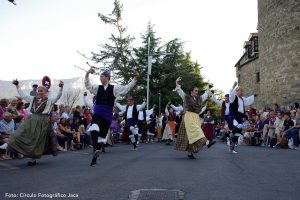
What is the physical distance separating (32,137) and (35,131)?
6.1 inches

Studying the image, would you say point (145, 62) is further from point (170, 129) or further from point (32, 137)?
point (32, 137)

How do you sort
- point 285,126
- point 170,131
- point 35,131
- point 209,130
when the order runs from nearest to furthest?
point 35,131 → point 285,126 → point 209,130 → point 170,131

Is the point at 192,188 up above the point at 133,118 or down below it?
below

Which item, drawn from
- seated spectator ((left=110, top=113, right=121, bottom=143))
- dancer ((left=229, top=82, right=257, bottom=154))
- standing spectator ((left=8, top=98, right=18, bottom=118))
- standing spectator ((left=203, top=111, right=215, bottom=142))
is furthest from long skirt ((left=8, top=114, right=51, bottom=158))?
seated spectator ((left=110, top=113, right=121, bottom=143))

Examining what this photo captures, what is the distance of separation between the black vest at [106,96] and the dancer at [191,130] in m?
2.28

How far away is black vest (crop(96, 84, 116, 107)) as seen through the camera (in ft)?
29.4

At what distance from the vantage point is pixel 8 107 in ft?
42.0

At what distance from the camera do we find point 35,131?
9172mm

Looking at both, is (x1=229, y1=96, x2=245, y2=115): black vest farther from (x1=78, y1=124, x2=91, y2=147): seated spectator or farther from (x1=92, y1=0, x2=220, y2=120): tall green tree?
(x1=92, y1=0, x2=220, y2=120): tall green tree

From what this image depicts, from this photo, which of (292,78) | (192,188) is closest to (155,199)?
(192,188)

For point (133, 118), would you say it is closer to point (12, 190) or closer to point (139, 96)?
point (12, 190)

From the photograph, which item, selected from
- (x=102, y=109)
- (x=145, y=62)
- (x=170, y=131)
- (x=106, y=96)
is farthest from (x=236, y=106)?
(x=145, y=62)

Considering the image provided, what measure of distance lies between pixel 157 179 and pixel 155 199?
1518 mm

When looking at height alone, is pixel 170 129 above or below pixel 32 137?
above
